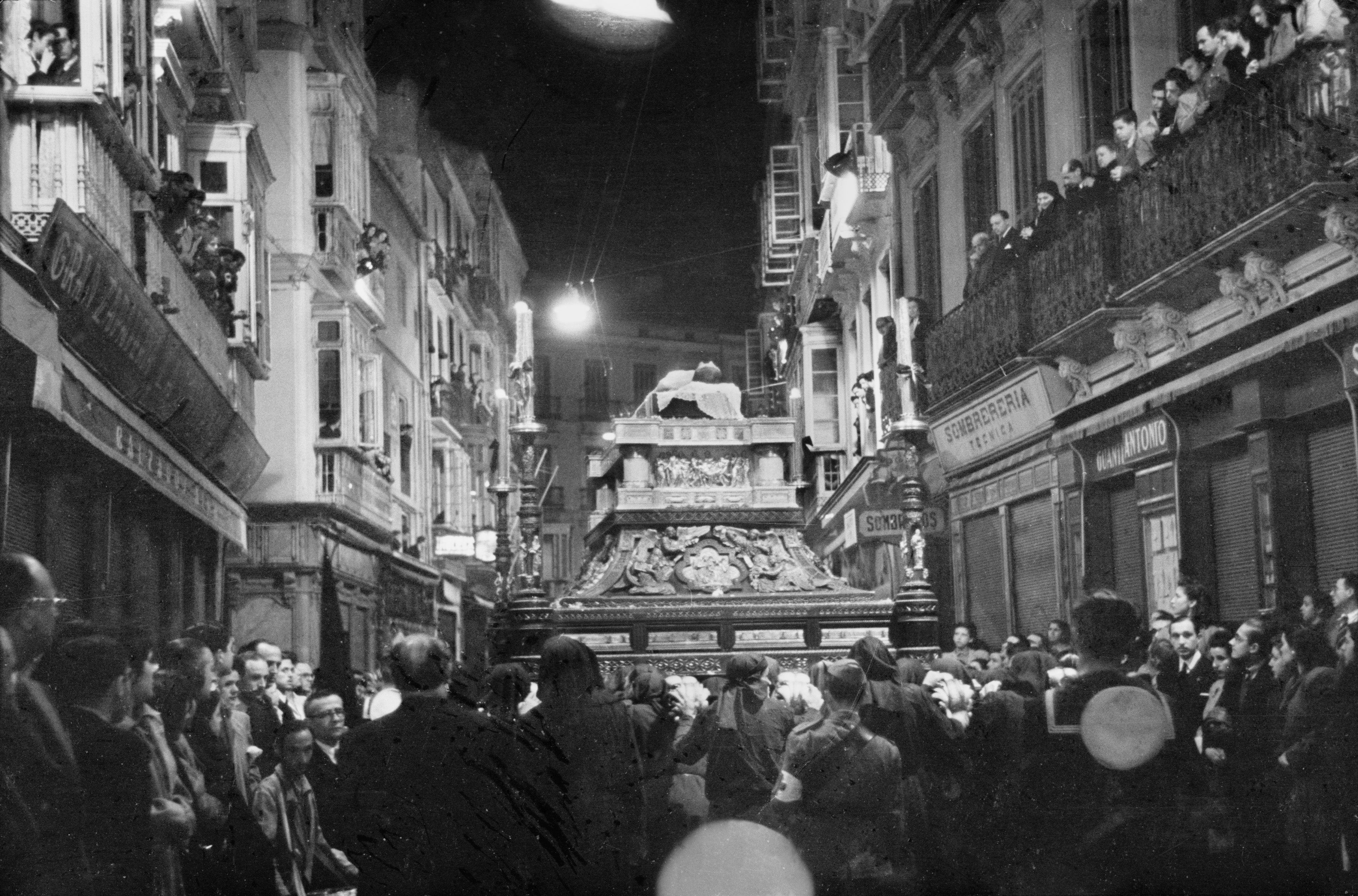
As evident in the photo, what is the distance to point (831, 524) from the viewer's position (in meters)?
24.8

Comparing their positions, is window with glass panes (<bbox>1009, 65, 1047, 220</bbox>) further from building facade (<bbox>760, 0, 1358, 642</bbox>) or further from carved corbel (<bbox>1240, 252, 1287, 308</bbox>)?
carved corbel (<bbox>1240, 252, 1287, 308</bbox>)

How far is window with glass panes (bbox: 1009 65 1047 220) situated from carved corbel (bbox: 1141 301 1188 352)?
2203 millimetres

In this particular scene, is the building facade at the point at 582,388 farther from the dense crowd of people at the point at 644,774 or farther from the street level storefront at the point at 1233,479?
the dense crowd of people at the point at 644,774

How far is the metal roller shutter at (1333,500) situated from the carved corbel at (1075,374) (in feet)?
11.5

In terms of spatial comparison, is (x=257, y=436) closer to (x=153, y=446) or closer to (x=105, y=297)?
(x=153, y=446)

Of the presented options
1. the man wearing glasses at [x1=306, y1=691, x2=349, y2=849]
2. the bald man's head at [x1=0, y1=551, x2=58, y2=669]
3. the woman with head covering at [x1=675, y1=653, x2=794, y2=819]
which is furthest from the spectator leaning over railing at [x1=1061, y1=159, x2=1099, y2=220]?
the bald man's head at [x1=0, y1=551, x2=58, y2=669]

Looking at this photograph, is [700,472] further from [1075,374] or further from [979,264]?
[979,264]

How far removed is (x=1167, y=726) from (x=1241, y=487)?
6260mm

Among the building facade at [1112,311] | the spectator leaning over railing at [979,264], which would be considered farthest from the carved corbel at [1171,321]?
the spectator leaning over railing at [979,264]

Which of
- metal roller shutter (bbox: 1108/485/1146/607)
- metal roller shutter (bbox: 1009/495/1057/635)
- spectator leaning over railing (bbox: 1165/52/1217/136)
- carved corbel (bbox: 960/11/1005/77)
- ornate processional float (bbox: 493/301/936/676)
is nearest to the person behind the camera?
spectator leaning over railing (bbox: 1165/52/1217/136)

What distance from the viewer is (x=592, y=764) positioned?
15.7ft

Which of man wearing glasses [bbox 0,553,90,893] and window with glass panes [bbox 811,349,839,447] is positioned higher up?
window with glass panes [bbox 811,349,839,447]

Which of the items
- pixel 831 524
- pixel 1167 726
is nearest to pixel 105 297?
pixel 1167 726

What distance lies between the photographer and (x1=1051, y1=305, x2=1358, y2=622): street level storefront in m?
9.09
